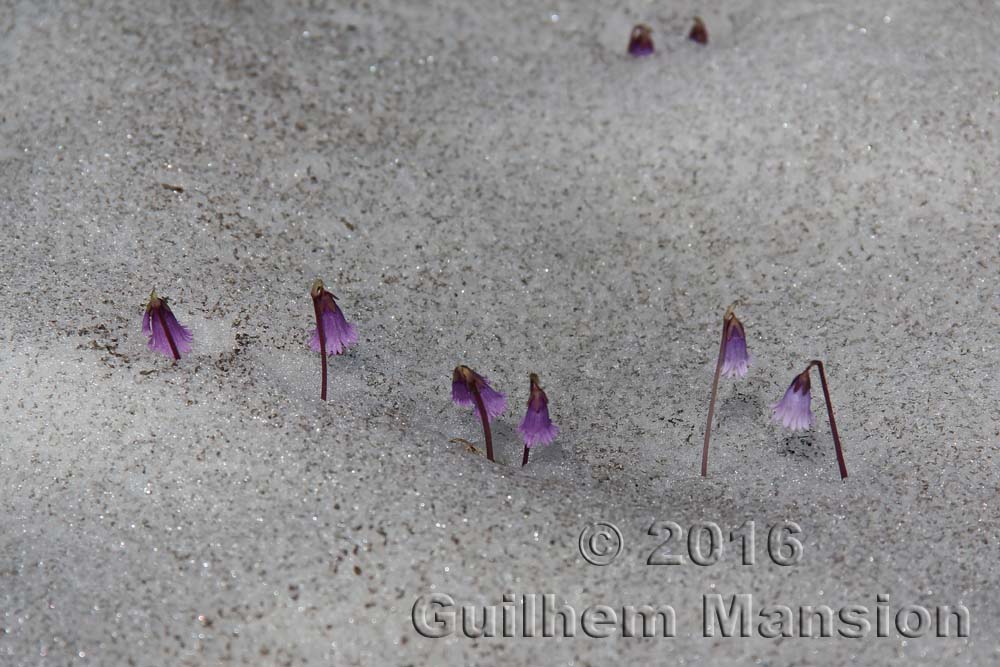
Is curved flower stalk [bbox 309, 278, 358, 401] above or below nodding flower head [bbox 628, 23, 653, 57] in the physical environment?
below

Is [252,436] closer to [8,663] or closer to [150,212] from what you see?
[8,663]

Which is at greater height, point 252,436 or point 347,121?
point 347,121

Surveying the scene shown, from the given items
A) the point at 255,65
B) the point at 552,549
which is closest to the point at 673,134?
the point at 255,65

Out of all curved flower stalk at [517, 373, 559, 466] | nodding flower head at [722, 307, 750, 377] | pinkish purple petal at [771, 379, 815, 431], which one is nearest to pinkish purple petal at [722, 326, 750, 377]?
nodding flower head at [722, 307, 750, 377]

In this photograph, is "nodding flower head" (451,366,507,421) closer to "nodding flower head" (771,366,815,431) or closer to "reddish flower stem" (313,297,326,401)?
"reddish flower stem" (313,297,326,401)

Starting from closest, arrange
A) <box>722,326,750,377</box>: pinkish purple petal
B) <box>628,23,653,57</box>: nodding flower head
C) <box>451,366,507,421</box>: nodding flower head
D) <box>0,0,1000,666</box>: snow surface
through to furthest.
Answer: <box>0,0,1000,666</box>: snow surface
<box>451,366,507,421</box>: nodding flower head
<box>722,326,750,377</box>: pinkish purple petal
<box>628,23,653,57</box>: nodding flower head

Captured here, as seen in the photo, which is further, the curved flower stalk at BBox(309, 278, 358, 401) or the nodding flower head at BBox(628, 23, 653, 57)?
the nodding flower head at BBox(628, 23, 653, 57)

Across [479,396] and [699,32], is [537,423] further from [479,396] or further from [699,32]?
[699,32]

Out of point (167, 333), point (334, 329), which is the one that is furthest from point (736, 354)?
point (167, 333)
